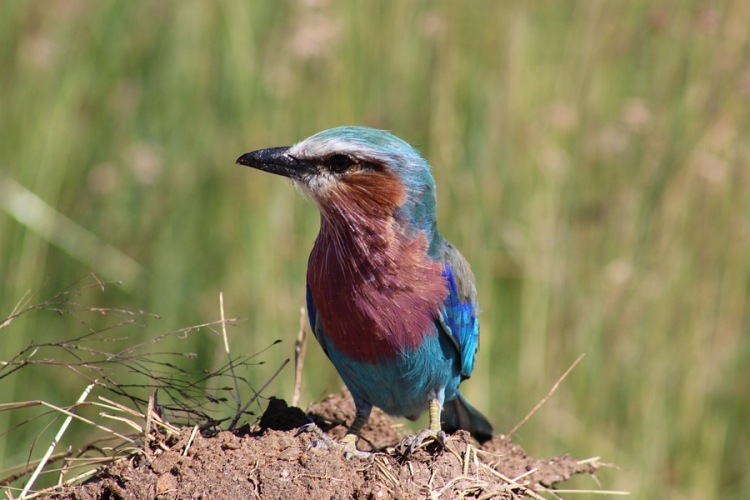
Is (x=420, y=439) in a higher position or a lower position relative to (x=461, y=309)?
lower

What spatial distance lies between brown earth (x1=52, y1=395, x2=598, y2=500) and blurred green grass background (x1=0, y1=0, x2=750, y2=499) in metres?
1.98

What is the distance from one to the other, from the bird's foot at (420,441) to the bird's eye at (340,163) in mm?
1008

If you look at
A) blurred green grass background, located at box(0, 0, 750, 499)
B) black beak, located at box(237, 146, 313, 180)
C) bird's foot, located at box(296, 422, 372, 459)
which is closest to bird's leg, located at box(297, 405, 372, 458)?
bird's foot, located at box(296, 422, 372, 459)

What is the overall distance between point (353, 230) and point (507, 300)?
7.43 feet

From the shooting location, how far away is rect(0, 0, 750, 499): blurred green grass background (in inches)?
210

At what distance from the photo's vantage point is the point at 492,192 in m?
5.43

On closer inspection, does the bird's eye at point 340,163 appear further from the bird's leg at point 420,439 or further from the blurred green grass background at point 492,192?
the blurred green grass background at point 492,192

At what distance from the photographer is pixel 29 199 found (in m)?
5.47

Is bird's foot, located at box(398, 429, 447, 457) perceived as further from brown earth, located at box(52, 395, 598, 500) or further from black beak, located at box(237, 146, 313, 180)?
black beak, located at box(237, 146, 313, 180)

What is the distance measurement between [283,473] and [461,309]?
115cm

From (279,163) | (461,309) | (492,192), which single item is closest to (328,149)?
(279,163)

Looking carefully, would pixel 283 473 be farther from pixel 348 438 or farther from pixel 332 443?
pixel 348 438

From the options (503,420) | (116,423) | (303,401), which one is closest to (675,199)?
(503,420)

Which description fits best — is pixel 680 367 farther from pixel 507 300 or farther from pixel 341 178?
pixel 341 178
